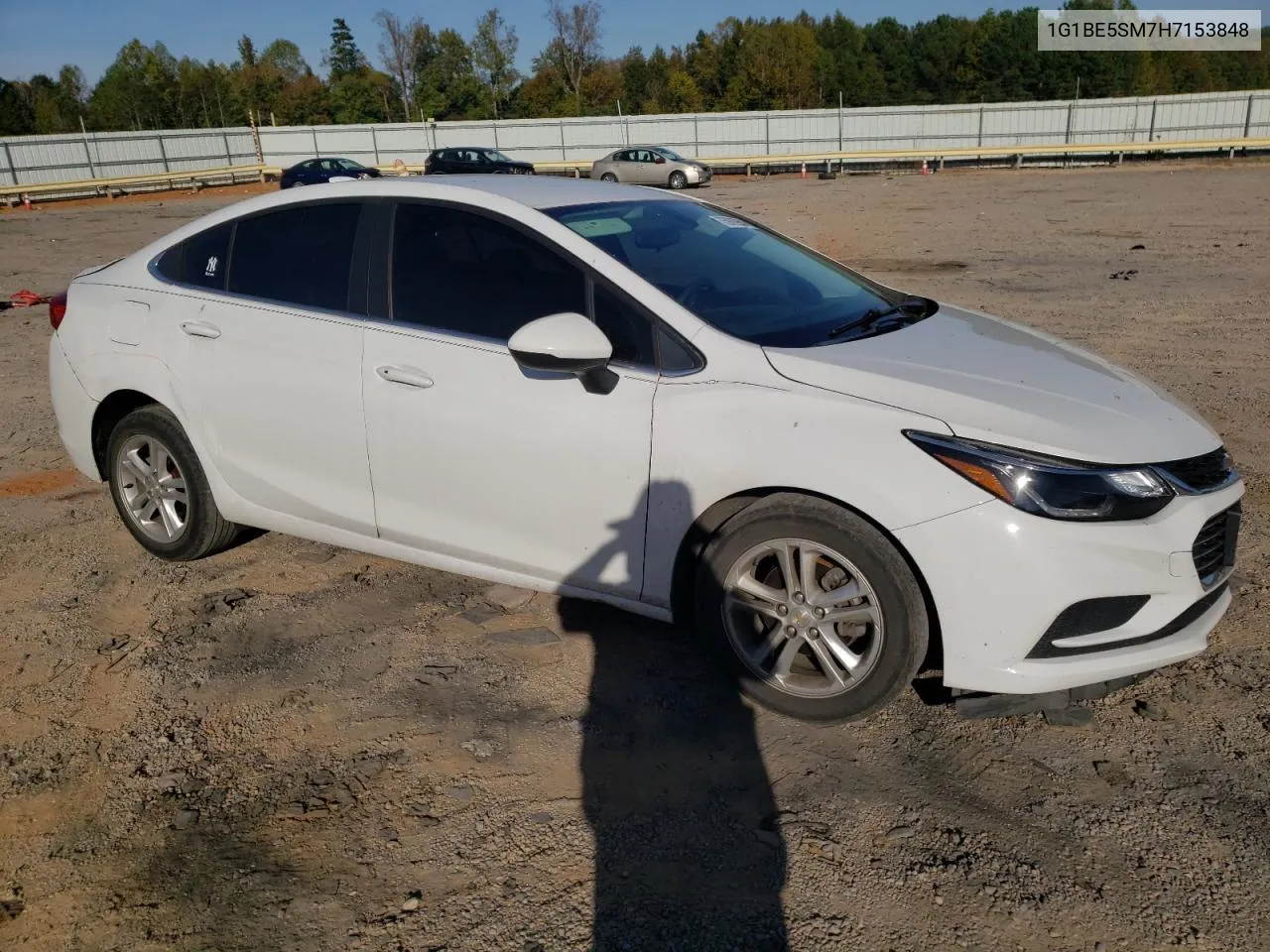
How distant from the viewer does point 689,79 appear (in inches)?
2876

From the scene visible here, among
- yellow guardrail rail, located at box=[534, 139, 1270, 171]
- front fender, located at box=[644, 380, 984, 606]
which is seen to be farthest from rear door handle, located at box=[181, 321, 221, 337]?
yellow guardrail rail, located at box=[534, 139, 1270, 171]

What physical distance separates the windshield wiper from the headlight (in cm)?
85

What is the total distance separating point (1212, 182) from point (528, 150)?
99.6 feet

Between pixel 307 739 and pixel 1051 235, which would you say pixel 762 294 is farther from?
pixel 1051 235

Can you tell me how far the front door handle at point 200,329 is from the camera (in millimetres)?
4199

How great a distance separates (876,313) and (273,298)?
247 cm

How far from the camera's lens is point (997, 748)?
314 centimetres

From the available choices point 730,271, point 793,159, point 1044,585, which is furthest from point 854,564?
point 793,159

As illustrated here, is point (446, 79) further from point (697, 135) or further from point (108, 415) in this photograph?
point (108, 415)

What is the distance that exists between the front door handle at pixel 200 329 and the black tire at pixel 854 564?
7.75ft

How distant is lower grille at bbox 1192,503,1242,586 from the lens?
3018mm

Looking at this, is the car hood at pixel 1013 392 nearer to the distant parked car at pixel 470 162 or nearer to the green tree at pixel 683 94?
the distant parked car at pixel 470 162

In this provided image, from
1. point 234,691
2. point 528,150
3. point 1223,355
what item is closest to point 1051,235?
point 1223,355

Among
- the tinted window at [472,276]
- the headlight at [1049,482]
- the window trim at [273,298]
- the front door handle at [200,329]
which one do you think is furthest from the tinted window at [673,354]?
the front door handle at [200,329]
